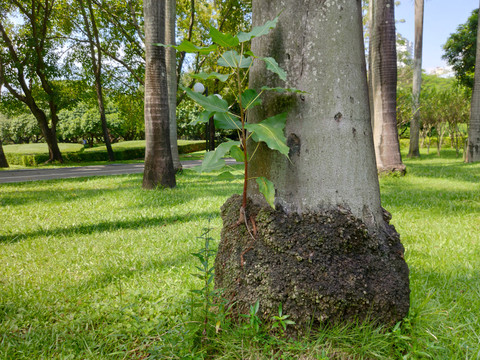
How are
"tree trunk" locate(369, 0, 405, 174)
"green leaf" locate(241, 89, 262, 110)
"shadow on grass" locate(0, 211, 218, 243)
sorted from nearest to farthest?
"green leaf" locate(241, 89, 262, 110)
"shadow on grass" locate(0, 211, 218, 243)
"tree trunk" locate(369, 0, 405, 174)

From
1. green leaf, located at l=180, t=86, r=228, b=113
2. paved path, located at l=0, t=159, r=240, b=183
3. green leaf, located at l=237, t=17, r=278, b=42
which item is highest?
green leaf, located at l=237, t=17, r=278, b=42

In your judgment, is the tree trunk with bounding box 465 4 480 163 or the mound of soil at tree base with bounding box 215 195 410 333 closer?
the mound of soil at tree base with bounding box 215 195 410 333

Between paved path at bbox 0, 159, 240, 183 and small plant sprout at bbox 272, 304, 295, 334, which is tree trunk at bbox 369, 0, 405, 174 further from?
small plant sprout at bbox 272, 304, 295, 334

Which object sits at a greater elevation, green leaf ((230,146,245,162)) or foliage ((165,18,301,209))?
foliage ((165,18,301,209))

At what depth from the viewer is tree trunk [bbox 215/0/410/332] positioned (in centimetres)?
164

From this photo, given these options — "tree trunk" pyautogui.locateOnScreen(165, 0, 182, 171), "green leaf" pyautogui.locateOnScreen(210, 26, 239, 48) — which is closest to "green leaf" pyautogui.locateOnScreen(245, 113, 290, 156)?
"green leaf" pyautogui.locateOnScreen(210, 26, 239, 48)

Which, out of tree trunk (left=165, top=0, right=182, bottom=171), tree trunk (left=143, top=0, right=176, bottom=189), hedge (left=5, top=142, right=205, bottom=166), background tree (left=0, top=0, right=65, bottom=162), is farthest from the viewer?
hedge (left=5, top=142, right=205, bottom=166)

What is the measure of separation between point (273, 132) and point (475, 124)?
1395 cm

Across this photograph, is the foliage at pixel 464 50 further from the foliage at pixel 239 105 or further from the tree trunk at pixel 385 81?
the foliage at pixel 239 105

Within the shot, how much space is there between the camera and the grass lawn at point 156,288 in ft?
5.16

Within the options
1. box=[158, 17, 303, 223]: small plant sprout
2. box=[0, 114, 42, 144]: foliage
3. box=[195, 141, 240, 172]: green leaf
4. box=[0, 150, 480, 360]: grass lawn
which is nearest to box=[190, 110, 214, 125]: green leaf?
box=[158, 17, 303, 223]: small plant sprout

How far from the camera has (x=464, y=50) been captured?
24.1 metres

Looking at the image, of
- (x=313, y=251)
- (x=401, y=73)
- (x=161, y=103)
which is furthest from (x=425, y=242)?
(x=401, y=73)

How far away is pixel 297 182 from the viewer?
180 cm
